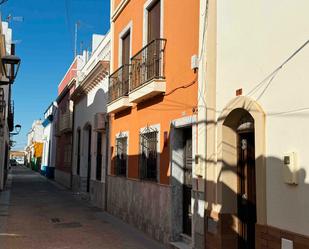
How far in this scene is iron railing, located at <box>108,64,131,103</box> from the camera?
12086mm

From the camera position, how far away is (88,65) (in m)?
20.7

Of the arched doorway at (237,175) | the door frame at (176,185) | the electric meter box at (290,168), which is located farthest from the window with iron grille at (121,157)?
the electric meter box at (290,168)

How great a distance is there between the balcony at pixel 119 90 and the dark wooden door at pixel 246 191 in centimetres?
560

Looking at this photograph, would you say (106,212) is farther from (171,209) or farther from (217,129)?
(217,129)

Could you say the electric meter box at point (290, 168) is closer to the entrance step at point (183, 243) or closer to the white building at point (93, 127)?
the entrance step at point (183, 243)

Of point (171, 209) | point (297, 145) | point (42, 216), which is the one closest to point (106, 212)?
point (42, 216)

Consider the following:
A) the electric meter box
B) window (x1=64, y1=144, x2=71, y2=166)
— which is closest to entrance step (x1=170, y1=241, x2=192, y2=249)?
the electric meter box

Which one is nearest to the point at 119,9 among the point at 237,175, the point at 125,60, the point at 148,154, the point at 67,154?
the point at 125,60

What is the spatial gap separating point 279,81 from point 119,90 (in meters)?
7.64

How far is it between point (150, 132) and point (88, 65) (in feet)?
36.3

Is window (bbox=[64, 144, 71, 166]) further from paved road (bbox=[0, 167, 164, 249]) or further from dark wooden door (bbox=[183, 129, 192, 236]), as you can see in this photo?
dark wooden door (bbox=[183, 129, 192, 236])

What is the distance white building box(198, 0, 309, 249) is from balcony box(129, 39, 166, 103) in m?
2.12

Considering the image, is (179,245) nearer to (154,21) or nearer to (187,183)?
(187,183)

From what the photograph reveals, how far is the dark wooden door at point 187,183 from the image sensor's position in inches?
340
